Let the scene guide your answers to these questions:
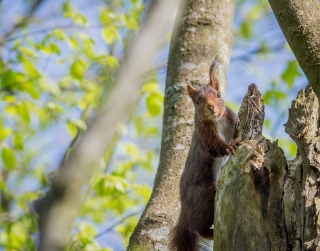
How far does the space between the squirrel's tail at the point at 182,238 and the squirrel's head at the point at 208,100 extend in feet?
2.39

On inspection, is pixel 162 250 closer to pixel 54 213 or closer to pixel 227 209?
pixel 227 209

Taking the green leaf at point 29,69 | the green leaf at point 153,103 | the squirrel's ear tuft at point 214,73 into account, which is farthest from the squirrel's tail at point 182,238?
the green leaf at point 29,69

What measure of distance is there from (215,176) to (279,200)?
129 centimetres

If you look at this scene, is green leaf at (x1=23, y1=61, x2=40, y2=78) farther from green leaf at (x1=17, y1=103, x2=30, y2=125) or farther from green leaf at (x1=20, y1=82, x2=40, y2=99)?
green leaf at (x1=17, y1=103, x2=30, y2=125)

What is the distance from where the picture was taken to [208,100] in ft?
10.9

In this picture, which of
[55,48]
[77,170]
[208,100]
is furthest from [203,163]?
[55,48]

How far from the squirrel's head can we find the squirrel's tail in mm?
728

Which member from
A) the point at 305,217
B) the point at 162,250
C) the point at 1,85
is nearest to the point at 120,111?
the point at 305,217

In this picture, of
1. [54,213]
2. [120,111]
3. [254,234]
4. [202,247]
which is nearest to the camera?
[54,213]

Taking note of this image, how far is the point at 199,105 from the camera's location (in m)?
3.42

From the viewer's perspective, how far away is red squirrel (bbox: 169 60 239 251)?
322cm

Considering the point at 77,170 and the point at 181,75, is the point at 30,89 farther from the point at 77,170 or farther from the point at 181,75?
the point at 77,170

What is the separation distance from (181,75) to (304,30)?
159cm

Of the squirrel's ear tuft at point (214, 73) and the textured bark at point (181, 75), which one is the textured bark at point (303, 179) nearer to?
the textured bark at point (181, 75)
